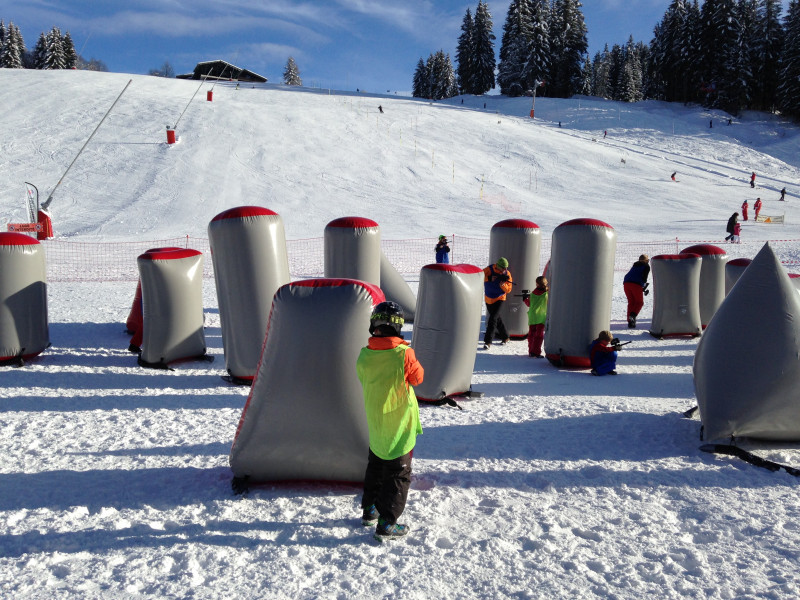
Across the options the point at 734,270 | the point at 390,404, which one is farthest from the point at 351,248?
the point at 734,270

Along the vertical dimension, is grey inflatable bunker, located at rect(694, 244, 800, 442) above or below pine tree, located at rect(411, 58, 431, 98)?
below

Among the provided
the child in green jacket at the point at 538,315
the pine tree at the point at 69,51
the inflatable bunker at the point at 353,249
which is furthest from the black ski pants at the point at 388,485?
the pine tree at the point at 69,51

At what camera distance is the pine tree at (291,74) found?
84.7 metres

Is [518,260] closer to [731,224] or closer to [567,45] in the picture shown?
[731,224]

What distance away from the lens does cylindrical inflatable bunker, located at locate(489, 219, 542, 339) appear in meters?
10.1

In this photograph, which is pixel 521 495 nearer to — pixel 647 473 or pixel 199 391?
pixel 647 473

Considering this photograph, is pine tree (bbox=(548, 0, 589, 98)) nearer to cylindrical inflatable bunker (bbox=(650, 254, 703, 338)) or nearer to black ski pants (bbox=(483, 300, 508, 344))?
cylindrical inflatable bunker (bbox=(650, 254, 703, 338))

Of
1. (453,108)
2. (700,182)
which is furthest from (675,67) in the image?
(700,182)

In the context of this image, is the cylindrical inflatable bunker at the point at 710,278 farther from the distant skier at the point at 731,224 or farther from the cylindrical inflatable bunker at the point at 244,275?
the distant skier at the point at 731,224

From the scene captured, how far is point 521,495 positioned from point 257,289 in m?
4.07

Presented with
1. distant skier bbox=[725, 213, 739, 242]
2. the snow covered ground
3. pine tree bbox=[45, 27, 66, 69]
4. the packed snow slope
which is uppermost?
pine tree bbox=[45, 27, 66, 69]

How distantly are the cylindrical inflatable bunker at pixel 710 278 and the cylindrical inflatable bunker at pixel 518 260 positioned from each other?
2848 mm

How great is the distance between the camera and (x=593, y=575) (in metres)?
3.07

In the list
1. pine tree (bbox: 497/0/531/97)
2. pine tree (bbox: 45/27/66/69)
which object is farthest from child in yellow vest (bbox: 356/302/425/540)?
pine tree (bbox: 45/27/66/69)
